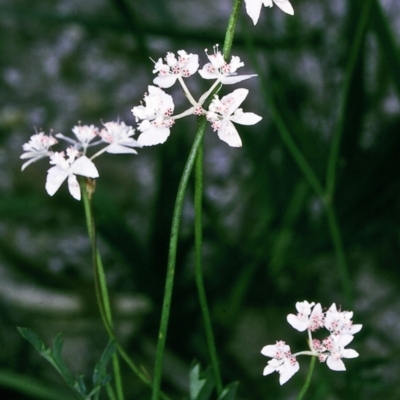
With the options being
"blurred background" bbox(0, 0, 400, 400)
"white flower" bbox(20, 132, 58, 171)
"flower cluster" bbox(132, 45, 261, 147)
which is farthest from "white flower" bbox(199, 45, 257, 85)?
"blurred background" bbox(0, 0, 400, 400)

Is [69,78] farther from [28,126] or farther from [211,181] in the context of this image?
[211,181]

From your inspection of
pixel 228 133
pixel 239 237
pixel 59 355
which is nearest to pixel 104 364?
pixel 59 355

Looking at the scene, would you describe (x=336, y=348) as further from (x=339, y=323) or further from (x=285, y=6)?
(x=285, y=6)

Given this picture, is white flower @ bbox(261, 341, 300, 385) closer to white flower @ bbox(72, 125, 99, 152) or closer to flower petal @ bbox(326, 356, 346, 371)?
flower petal @ bbox(326, 356, 346, 371)

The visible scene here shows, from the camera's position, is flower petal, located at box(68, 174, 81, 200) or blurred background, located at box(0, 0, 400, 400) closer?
flower petal, located at box(68, 174, 81, 200)

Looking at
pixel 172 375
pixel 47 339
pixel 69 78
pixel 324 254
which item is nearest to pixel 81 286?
pixel 47 339

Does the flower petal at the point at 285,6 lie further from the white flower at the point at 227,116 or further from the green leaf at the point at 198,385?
the green leaf at the point at 198,385
